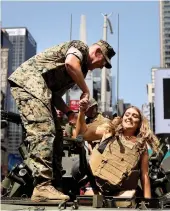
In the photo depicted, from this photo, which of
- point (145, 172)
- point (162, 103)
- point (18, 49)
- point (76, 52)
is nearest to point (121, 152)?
point (145, 172)

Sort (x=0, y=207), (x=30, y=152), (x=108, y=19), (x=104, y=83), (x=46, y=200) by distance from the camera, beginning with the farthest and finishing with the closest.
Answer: (x=108, y=19) < (x=104, y=83) < (x=30, y=152) < (x=46, y=200) < (x=0, y=207)

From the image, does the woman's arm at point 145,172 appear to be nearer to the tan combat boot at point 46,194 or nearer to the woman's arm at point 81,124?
the woman's arm at point 81,124

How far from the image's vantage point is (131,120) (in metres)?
3.90

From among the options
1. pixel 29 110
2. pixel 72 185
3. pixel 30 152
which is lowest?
pixel 72 185

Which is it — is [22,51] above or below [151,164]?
above

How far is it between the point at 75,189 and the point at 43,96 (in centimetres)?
133

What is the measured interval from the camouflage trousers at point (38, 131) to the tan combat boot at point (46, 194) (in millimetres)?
64

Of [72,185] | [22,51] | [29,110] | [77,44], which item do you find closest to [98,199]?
[29,110]

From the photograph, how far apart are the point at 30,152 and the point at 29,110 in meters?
0.32

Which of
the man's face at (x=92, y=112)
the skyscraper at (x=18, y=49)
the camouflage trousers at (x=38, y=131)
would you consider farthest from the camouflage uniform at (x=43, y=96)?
the skyscraper at (x=18, y=49)

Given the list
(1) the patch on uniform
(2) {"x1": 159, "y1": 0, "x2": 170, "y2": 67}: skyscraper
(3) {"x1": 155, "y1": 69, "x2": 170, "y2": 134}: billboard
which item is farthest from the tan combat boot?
(2) {"x1": 159, "y1": 0, "x2": 170, "y2": 67}: skyscraper

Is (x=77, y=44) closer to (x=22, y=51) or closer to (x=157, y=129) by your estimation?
(x=157, y=129)

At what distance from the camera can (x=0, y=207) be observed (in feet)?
8.91

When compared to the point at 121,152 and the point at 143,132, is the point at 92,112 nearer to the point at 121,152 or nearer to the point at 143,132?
the point at 143,132
